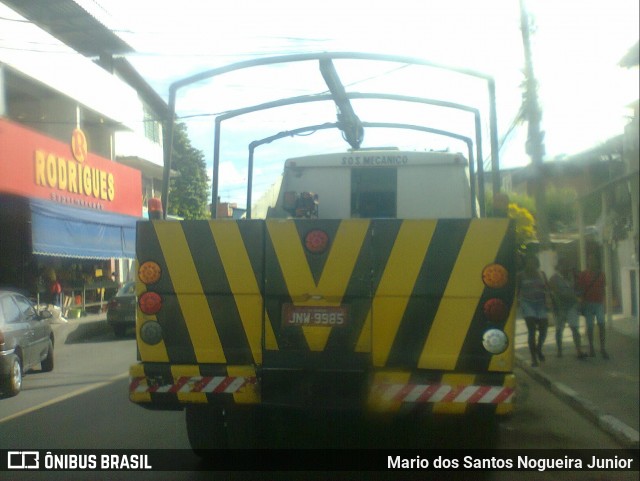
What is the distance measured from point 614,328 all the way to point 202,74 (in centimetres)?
1408

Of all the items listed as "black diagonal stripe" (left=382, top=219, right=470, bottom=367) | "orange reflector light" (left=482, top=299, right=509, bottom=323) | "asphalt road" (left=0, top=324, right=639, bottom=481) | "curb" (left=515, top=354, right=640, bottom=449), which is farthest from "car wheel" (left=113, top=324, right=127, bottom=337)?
"orange reflector light" (left=482, top=299, right=509, bottom=323)

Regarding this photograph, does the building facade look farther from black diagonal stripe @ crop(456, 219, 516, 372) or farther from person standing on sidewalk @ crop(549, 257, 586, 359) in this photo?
black diagonal stripe @ crop(456, 219, 516, 372)

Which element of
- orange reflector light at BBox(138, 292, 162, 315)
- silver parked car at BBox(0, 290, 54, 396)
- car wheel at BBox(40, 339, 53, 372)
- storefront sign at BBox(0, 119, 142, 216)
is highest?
storefront sign at BBox(0, 119, 142, 216)

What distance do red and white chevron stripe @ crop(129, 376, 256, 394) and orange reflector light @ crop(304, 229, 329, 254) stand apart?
3.14ft

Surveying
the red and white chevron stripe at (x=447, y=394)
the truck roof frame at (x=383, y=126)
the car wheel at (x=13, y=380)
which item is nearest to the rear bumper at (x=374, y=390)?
the red and white chevron stripe at (x=447, y=394)

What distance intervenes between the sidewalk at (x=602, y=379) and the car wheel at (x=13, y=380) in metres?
7.16

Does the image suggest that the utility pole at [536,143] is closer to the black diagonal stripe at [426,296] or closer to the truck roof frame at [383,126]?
the truck roof frame at [383,126]

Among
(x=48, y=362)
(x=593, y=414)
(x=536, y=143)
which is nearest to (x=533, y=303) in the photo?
(x=593, y=414)

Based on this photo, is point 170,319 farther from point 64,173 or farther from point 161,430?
point 64,173

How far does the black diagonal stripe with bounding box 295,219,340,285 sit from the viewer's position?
5371mm

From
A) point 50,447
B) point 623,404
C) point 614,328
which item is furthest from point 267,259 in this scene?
point 614,328

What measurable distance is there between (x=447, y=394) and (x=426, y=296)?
65 centimetres

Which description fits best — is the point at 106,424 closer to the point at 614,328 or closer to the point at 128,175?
the point at 614,328

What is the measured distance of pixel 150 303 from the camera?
18.1 ft
